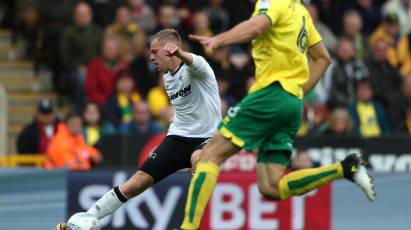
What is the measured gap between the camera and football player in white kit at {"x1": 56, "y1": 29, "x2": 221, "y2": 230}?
11.2 metres

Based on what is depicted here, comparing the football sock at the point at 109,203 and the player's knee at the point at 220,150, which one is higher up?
the player's knee at the point at 220,150

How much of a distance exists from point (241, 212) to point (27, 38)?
6.40m

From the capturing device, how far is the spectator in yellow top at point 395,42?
744 inches

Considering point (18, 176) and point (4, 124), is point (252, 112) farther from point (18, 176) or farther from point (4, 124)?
point (4, 124)

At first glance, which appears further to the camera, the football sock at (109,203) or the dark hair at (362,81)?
the dark hair at (362,81)

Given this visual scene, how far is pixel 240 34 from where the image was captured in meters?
9.90

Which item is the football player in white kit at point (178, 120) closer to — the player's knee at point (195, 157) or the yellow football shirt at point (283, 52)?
the player's knee at point (195, 157)

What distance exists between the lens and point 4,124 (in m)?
17.0

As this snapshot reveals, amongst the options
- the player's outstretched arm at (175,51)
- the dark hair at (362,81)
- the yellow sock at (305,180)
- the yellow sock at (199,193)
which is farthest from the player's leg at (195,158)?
the dark hair at (362,81)

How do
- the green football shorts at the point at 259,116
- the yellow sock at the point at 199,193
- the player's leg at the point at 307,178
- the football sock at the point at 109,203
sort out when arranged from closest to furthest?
the yellow sock at the point at 199,193 < the green football shorts at the point at 259,116 < the player's leg at the point at 307,178 < the football sock at the point at 109,203

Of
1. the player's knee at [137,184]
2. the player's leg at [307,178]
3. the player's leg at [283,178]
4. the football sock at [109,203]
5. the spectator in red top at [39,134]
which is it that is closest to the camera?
the player's leg at [307,178]

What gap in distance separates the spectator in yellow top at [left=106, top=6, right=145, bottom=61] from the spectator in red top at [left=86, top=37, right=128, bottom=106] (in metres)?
0.49

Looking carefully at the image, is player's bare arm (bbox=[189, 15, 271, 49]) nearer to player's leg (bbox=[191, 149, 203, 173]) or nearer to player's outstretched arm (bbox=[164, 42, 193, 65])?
player's outstretched arm (bbox=[164, 42, 193, 65])

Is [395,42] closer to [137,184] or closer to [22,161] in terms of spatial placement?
[22,161]
